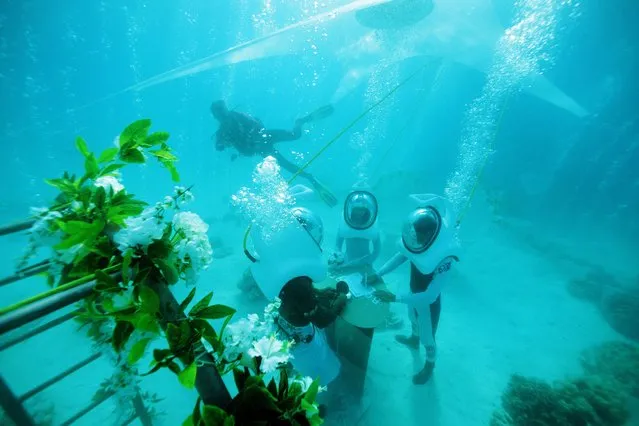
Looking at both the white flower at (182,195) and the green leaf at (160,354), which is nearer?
the green leaf at (160,354)

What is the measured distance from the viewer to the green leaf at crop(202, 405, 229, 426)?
861 millimetres

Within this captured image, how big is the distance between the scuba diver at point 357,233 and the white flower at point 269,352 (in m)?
4.61

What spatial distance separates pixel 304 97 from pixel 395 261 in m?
124

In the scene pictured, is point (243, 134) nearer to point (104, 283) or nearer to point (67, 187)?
point (67, 187)

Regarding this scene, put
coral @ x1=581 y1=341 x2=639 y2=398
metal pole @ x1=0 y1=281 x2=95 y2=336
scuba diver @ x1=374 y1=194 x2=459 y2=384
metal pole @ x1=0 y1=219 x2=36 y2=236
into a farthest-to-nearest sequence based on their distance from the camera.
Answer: coral @ x1=581 y1=341 x2=639 y2=398 → scuba diver @ x1=374 y1=194 x2=459 y2=384 → metal pole @ x1=0 y1=219 x2=36 y2=236 → metal pole @ x1=0 y1=281 x2=95 y2=336

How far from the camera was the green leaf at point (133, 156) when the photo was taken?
3.57 feet

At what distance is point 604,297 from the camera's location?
387 inches

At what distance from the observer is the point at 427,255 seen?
4516 millimetres

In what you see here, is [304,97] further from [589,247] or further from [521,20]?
[589,247]

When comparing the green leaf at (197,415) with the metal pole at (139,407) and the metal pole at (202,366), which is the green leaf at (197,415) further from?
the metal pole at (139,407)

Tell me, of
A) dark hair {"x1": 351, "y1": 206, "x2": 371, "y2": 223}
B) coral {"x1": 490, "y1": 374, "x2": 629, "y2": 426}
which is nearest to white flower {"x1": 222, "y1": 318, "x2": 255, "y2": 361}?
dark hair {"x1": 351, "y1": 206, "x2": 371, "y2": 223}

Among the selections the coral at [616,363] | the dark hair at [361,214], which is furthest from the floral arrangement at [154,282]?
the coral at [616,363]

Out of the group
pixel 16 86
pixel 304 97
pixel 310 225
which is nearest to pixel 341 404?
pixel 310 225

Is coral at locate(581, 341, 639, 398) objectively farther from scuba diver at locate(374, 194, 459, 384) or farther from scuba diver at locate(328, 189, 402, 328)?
scuba diver at locate(328, 189, 402, 328)
